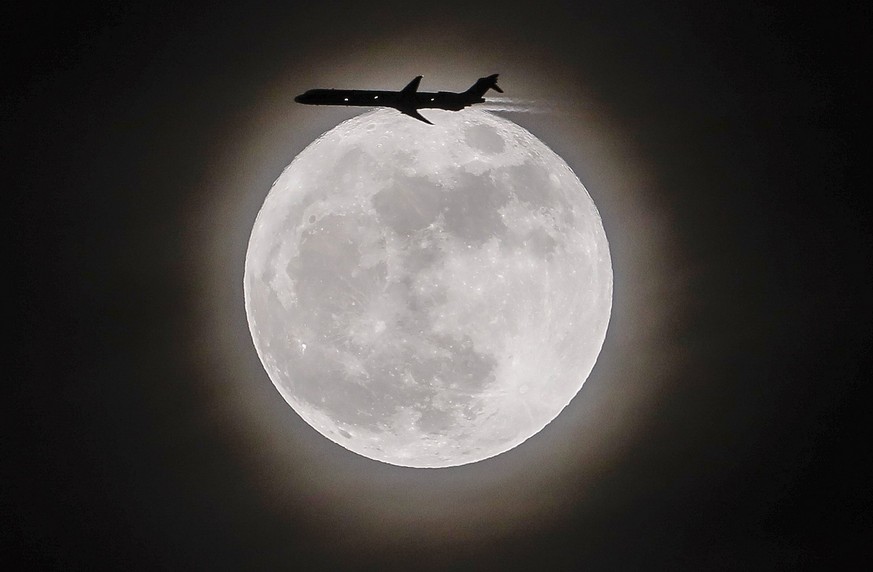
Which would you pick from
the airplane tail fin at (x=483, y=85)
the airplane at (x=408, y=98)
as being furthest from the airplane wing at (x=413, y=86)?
the airplane tail fin at (x=483, y=85)

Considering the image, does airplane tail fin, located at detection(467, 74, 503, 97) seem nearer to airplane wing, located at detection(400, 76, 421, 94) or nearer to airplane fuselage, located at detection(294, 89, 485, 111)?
airplane fuselage, located at detection(294, 89, 485, 111)

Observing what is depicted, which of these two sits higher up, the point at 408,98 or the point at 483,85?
the point at 483,85

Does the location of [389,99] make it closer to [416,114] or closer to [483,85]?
[416,114]

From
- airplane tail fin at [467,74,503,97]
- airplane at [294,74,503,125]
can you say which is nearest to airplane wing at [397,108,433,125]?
airplane at [294,74,503,125]

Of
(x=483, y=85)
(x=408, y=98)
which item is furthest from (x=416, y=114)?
(x=483, y=85)

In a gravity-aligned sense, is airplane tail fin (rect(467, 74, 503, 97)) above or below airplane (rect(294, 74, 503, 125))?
above

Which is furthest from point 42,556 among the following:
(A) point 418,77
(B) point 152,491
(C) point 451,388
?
(A) point 418,77

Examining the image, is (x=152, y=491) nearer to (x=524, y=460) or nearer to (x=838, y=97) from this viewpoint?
(x=524, y=460)

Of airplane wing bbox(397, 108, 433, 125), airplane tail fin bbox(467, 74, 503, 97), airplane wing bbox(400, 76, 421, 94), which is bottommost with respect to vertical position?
airplane wing bbox(397, 108, 433, 125)
